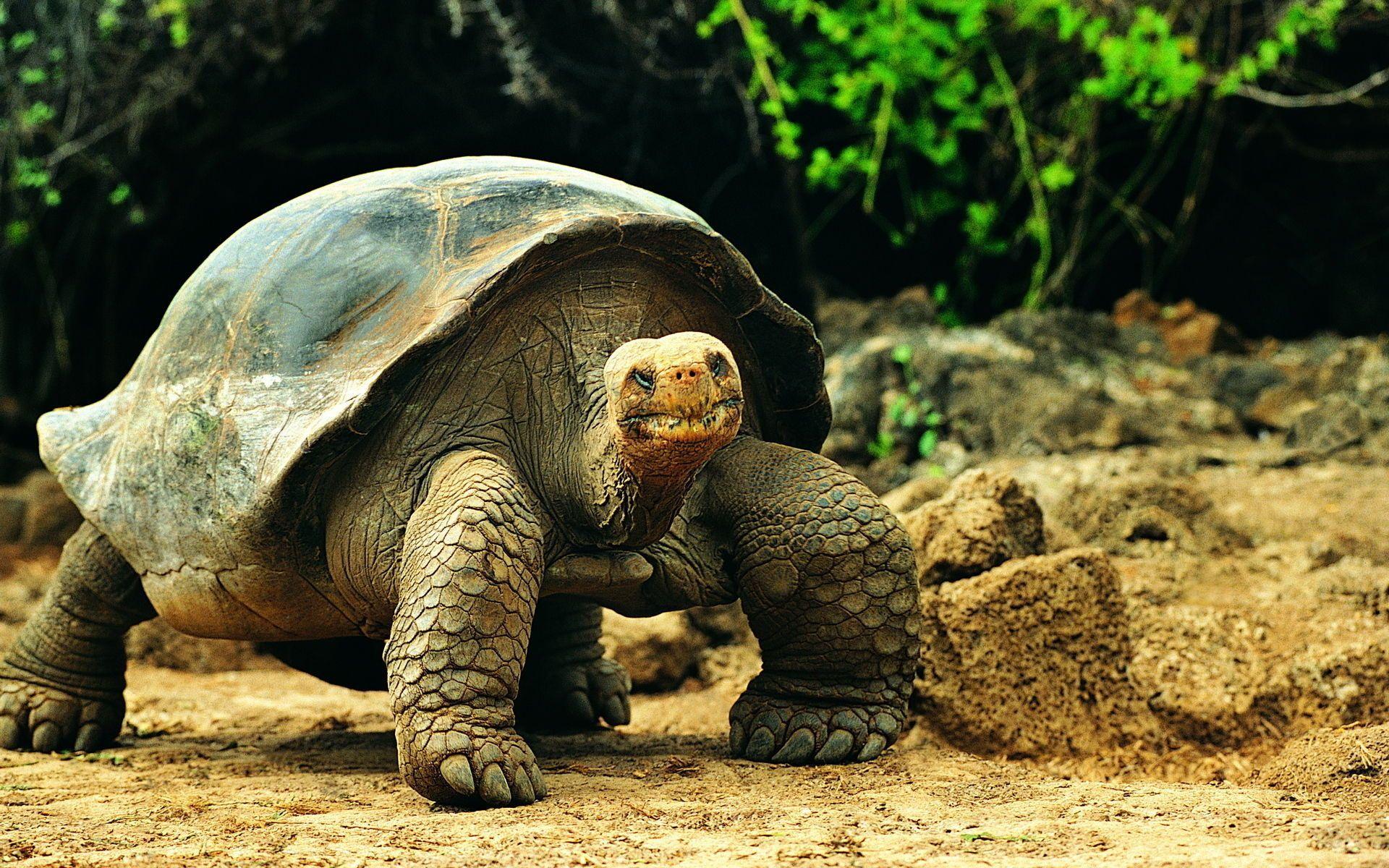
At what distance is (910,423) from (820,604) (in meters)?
2.75

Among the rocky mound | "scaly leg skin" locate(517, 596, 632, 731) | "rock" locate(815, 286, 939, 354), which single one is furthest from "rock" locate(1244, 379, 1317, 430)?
"scaly leg skin" locate(517, 596, 632, 731)

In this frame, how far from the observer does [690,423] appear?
257 cm

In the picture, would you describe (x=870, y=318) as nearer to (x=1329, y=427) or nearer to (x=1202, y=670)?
(x=1329, y=427)

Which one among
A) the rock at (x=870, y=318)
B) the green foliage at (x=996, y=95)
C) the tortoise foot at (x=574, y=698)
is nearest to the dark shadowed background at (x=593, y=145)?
the green foliage at (x=996, y=95)

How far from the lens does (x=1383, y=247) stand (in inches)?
268

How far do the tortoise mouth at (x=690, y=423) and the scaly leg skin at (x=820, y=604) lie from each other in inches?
25.1

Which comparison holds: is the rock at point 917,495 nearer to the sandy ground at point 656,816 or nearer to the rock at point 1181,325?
the sandy ground at point 656,816

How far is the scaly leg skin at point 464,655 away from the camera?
2695 millimetres

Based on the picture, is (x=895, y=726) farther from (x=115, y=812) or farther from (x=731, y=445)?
(x=115, y=812)

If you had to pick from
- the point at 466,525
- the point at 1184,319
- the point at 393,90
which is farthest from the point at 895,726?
the point at 393,90


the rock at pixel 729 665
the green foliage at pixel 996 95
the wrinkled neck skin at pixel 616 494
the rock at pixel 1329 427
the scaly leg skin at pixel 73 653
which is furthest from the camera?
the green foliage at pixel 996 95

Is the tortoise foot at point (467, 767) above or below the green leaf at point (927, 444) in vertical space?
below

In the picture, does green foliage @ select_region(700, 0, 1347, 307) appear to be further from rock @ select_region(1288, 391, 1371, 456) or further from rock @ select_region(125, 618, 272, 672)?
rock @ select_region(125, 618, 272, 672)

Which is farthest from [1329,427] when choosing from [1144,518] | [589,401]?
[589,401]
